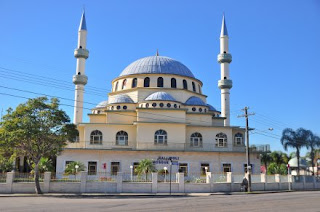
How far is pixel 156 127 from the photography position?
39.8m

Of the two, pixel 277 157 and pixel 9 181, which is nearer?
pixel 9 181

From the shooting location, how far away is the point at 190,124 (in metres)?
41.2

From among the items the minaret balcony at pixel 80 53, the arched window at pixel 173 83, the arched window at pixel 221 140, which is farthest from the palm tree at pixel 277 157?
the minaret balcony at pixel 80 53

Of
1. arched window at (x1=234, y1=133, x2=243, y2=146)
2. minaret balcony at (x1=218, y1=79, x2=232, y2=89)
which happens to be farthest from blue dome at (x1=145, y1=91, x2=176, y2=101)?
arched window at (x1=234, y1=133, x2=243, y2=146)

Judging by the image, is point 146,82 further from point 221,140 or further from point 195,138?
point 221,140

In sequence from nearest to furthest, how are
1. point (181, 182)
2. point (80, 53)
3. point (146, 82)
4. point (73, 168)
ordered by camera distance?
point (181, 182) → point (73, 168) → point (146, 82) → point (80, 53)

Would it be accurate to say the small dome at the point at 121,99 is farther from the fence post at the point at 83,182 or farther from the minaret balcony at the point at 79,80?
the fence post at the point at 83,182

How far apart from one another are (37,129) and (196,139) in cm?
2171

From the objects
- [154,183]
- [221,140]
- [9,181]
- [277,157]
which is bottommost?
[154,183]

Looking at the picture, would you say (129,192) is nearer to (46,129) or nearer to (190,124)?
(46,129)

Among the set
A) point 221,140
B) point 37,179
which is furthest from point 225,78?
point 37,179

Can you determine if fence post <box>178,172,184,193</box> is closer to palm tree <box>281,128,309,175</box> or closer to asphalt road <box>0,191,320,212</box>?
asphalt road <box>0,191,320,212</box>

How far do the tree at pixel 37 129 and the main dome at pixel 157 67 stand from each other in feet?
70.1

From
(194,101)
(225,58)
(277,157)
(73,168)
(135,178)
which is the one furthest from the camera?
(277,157)
